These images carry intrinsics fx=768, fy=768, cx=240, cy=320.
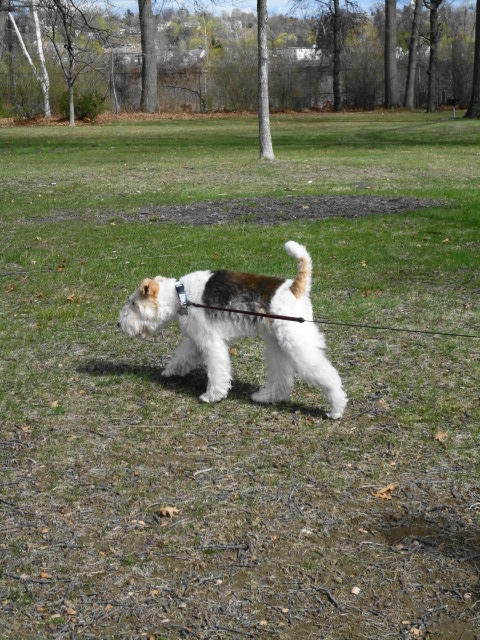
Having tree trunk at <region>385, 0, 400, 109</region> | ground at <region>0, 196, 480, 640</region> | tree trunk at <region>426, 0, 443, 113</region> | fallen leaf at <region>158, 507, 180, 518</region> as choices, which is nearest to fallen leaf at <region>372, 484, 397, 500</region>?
ground at <region>0, 196, 480, 640</region>

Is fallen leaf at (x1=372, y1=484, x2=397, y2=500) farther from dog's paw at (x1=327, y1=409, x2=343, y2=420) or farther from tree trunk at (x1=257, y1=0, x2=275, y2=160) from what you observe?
tree trunk at (x1=257, y1=0, x2=275, y2=160)

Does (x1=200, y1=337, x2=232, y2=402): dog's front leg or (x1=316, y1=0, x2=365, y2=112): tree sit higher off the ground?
(x1=316, y1=0, x2=365, y2=112): tree

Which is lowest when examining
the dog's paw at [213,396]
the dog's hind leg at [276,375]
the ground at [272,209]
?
the dog's paw at [213,396]

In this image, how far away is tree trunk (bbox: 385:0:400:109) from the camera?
141 feet

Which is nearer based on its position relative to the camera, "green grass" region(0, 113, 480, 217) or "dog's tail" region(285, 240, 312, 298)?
"dog's tail" region(285, 240, 312, 298)

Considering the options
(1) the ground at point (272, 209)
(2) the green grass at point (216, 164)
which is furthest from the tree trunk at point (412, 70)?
(1) the ground at point (272, 209)

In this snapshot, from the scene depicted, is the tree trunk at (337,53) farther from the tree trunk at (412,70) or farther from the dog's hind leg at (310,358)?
the dog's hind leg at (310,358)

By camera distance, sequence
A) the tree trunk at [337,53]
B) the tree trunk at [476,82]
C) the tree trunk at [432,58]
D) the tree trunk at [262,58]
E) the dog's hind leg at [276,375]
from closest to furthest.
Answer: the dog's hind leg at [276,375]
the tree trunk at [262,58]
the tree trunk at [476,82]
the tree trunk at [432,58]
the tree trunk at [337,53]

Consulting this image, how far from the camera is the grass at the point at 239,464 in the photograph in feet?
11.1

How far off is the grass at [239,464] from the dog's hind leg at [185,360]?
13 centimetres

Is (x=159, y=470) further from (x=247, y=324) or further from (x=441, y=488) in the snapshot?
(x=441, y=488)

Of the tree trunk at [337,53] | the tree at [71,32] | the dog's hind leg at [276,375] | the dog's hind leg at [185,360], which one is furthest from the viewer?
the tree trunk at [337,53]

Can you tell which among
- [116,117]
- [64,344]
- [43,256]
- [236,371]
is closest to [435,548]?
[236,371]

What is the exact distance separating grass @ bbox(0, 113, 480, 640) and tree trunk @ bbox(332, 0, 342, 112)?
3556cm
